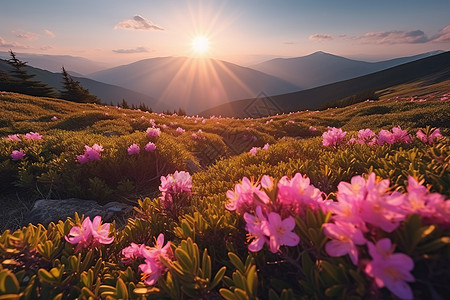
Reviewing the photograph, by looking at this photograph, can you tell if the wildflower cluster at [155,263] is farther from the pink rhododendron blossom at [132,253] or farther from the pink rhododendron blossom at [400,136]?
the pink rhododendron blossom at [400,136]

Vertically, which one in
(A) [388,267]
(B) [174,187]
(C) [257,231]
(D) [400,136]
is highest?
(A) [388,267]

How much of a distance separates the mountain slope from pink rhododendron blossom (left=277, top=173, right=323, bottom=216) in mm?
108009

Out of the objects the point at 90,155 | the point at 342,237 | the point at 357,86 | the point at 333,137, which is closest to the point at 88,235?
the point at 342,237

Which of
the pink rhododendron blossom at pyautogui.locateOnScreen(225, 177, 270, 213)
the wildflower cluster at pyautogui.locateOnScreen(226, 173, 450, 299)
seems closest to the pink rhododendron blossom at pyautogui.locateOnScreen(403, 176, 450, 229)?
the wildflower cluster at pyautogui.locateOnScreen(226, 173, 450, 299)

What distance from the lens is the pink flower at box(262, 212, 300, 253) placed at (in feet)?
4.56

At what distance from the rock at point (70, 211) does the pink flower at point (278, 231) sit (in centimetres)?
376

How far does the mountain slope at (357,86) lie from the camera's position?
118m

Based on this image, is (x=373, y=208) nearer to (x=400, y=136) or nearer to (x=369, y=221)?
(x=369, y=221)

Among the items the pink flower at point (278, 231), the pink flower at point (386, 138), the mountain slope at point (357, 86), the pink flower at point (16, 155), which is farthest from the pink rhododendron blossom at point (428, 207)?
the mountain slope at point (357, 86)

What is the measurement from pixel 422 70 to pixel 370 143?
155m

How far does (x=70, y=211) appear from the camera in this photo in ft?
14.3

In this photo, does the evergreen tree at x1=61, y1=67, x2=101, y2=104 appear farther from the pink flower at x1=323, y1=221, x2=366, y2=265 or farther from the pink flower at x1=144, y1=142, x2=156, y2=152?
the pink flower at x1=323, y1=221, x2=366, y2=265

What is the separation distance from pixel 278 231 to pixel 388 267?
0.55 meters

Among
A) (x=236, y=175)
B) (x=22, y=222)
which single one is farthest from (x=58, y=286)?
(x=22, y=222)
